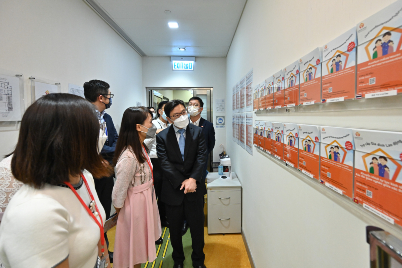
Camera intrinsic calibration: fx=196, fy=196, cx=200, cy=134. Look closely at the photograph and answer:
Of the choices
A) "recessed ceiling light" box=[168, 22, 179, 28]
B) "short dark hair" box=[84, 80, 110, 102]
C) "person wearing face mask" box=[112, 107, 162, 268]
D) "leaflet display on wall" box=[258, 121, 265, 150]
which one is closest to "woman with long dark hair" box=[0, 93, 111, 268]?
"person wearing face mask" box=[112, 107, 162, 268]

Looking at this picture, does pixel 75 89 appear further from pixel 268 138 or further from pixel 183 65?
pixel 183 65

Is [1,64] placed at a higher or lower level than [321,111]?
higher

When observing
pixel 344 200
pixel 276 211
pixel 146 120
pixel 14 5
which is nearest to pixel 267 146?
pixel 276 211

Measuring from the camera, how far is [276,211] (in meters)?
1.33

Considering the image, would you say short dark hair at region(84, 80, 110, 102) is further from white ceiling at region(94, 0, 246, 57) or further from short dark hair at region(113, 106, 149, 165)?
white ceiling at region(94, 0, 246, 57)

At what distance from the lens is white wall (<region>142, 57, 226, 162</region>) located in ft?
15.3

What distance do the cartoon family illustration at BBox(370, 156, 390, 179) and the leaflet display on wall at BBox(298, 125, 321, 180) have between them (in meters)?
0.25

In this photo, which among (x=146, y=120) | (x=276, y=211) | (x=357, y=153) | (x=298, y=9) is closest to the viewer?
(x=357, y=153)

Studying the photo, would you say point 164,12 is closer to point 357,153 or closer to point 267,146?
point 267,146

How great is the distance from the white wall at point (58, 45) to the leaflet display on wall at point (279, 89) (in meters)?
1.95

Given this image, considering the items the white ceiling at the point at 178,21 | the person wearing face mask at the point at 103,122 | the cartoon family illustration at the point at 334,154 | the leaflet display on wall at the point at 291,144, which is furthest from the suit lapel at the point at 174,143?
the white ceiling at the point at 178,21

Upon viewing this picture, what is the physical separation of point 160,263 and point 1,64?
2264 millimetres

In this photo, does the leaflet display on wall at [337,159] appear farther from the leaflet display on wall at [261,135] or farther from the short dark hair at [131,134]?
the short dark hair at [131,134]

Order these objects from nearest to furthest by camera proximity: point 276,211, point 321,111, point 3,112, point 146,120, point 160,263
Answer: point 321,111 < point 276,211 < point 3,112 < point 146,120 < point 160,263
